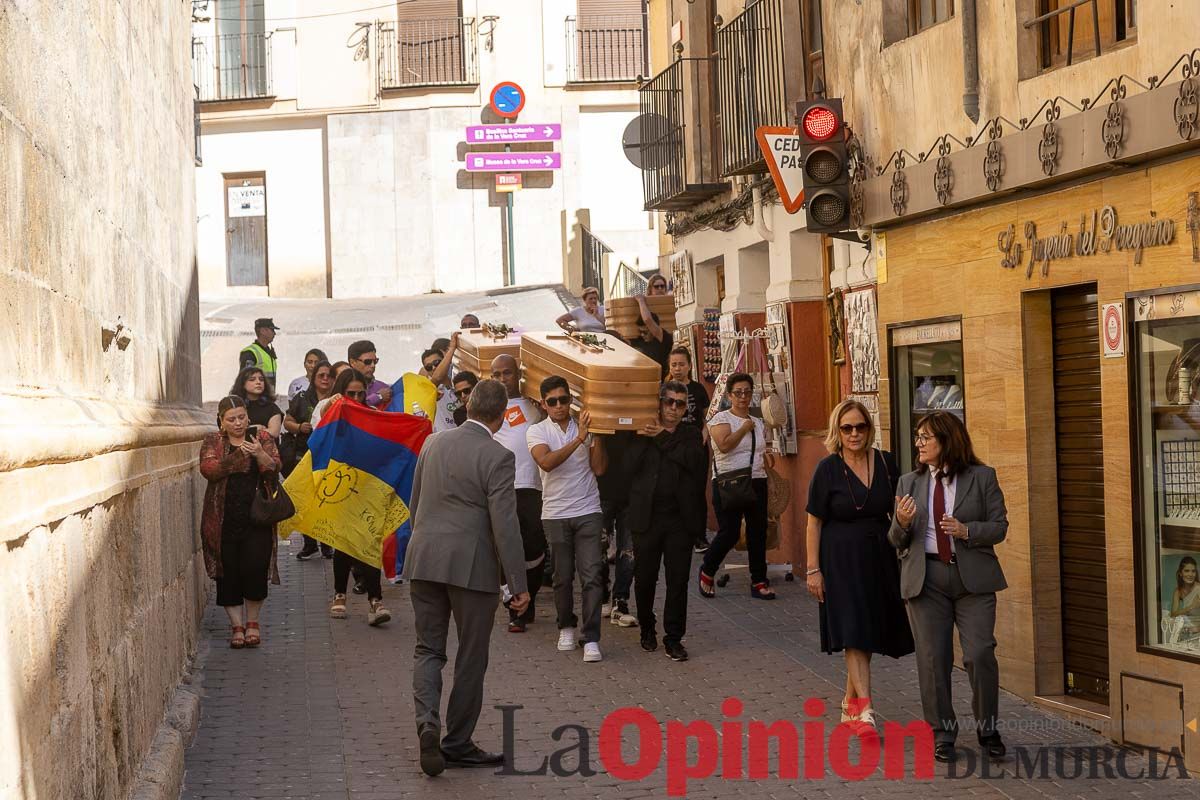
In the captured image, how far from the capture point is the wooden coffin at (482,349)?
15047mm

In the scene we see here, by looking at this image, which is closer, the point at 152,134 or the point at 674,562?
the point at 152,134

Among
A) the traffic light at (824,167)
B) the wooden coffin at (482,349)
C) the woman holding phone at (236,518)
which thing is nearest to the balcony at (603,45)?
the wooden coffin at (482,349)

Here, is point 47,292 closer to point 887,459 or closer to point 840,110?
point 887,459

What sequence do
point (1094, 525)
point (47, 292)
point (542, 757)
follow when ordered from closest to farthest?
1. point (47, 292)
2. point (542, 757)
3. point (1094, 525)

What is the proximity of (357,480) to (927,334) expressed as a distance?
488cm

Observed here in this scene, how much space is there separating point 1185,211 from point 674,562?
4693 millimetres

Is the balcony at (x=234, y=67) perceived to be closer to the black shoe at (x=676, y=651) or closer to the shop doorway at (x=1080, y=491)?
the black shoe at (x=676, y=651)

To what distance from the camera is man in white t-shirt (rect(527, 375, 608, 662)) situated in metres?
11.9

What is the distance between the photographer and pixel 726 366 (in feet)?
56.5

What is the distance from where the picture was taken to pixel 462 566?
8.52 m

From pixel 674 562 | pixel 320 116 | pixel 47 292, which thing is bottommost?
pixel 674 562

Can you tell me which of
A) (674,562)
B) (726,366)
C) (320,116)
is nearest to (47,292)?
(674,562)

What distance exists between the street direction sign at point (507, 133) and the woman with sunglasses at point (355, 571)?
2594cm

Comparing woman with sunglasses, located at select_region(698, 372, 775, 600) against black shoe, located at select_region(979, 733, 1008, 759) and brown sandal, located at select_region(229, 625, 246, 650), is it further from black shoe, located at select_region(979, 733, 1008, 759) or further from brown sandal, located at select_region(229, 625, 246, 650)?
black shoe, located at select_region(979, 733, 1008, 759)
